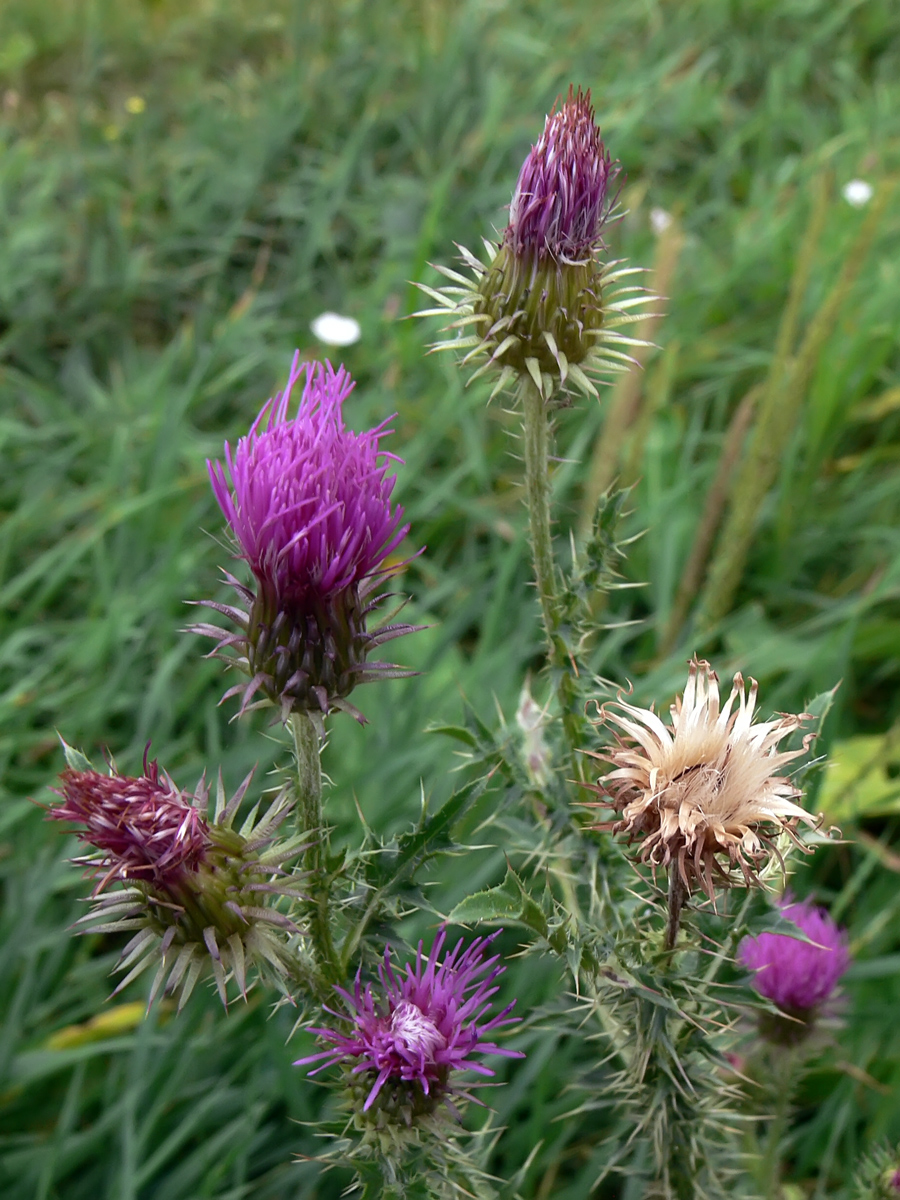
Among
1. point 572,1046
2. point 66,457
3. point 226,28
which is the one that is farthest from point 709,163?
point 572,1046

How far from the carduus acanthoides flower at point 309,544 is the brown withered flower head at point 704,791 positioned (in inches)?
11.1

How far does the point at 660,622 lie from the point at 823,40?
3627mm

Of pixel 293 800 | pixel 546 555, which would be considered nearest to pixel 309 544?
pixel 293 800

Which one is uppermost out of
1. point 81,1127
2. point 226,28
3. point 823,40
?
point 823,40

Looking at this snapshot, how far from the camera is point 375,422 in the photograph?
337 cm

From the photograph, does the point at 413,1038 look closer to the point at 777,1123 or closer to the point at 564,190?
the point at 777,1123

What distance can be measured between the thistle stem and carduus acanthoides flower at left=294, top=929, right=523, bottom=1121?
19 cm

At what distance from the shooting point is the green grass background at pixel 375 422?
209 cm

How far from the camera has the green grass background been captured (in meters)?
2.09

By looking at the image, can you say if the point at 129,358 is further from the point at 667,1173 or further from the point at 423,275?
the point at 667,1173

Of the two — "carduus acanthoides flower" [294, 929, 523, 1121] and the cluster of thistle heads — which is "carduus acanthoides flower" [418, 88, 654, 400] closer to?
the cluster of thistle heads

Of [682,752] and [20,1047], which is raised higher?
[682,752]

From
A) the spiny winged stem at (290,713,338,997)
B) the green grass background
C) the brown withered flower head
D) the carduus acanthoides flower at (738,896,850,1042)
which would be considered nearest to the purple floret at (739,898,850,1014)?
the carduus acanthoides flower at (738,896,850,1042)

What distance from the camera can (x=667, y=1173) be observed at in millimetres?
1374
